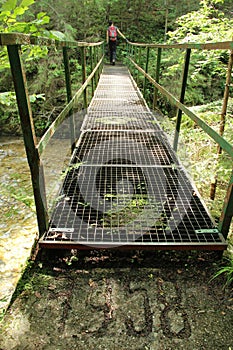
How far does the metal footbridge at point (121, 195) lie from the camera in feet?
6.07

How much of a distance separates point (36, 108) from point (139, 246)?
836 centimetres

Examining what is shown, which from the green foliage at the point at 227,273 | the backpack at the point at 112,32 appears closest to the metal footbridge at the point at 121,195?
the green foliage at the point at 227,273

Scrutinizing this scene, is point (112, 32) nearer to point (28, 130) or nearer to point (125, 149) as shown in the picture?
point (125, 149)

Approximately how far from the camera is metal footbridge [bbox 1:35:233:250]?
6.07 feet

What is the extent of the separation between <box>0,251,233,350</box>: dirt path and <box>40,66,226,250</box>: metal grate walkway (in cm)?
14

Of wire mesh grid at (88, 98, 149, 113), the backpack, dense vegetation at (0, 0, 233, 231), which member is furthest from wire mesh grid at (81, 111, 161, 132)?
the backpack

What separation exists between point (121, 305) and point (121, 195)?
1.02 m

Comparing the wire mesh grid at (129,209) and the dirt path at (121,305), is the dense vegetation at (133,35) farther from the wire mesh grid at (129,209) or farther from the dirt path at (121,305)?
the dirt path at (121,305)

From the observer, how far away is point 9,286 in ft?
7.80

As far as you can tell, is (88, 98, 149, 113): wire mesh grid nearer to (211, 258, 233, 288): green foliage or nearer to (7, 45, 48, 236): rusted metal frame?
(7, 45, 48, 236): rusted metal frame

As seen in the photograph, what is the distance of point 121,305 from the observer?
1617mm

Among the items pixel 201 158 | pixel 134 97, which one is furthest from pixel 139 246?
pixel 134 97

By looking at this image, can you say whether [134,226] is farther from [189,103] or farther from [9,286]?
[189,103]

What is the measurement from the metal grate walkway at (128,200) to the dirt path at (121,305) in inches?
5.5
